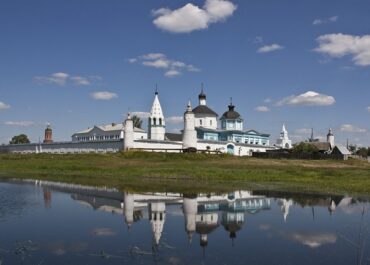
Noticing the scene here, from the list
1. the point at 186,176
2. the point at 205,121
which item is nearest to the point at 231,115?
the point at 205,121

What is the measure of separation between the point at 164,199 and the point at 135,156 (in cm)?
3836

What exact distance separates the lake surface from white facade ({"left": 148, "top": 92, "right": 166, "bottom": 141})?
5361 cm

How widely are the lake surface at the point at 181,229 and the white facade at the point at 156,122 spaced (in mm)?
53610

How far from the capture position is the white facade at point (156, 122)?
85.4m

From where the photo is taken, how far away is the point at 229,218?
22.5 meters

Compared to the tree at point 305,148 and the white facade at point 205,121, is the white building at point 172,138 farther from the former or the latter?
the tree at point 305,148

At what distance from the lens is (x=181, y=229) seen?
19.0 m

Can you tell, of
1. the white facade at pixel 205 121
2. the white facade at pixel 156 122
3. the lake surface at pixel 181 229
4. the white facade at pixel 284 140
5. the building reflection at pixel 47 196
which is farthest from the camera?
the white facade at pixel 284 140

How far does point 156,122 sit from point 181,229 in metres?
67.1

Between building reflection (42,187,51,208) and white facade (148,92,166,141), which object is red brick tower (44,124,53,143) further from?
building reflection (42,187,51,208)

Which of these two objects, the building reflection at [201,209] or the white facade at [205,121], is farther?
the white facade at [205,121]

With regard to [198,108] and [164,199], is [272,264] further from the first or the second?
[198,108]

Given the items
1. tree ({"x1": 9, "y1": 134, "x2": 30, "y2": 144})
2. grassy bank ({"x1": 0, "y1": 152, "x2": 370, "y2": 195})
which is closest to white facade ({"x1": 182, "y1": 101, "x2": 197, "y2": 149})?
grassy bank ({"x1": 0, "y1": 152, "x2": 370, "y2": 195})

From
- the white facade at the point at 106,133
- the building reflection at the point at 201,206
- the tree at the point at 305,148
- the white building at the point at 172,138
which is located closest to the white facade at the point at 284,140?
the white building at the point at 172,138
